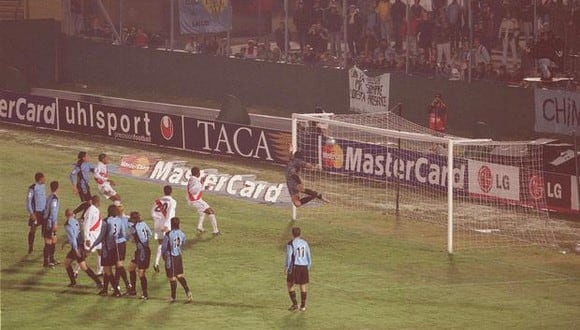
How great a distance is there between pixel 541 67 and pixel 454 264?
14.3 m

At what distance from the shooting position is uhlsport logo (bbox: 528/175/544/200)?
38.0m

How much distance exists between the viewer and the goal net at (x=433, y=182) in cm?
3681

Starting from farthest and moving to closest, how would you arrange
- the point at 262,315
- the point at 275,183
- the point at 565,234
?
the point at 275,183
the point at 565,234
the point at 262,315

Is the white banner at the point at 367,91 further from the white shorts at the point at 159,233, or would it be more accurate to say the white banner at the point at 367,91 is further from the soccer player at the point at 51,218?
the soccer player at the point at 51,218

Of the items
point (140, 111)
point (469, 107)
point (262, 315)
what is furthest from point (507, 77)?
point (262, 315)

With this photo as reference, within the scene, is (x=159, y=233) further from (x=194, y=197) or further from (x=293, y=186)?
(x=293, y=186)

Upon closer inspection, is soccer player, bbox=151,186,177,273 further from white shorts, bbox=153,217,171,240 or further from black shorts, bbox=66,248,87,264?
black shorts, bbox=66,248,87,264

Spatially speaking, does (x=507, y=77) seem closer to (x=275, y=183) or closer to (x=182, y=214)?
(x=275, y=183)

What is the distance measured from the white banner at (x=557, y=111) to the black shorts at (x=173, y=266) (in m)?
20.0

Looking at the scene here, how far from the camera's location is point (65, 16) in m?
65.6

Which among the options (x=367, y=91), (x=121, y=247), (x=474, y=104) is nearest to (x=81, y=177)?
(x=121, y=247)

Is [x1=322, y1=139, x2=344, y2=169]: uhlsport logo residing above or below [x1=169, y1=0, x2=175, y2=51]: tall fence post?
below

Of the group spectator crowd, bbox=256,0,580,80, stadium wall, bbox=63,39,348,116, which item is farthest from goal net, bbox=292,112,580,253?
stadium wall, bbox=63,39,348,116

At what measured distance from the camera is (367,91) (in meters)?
52.5
